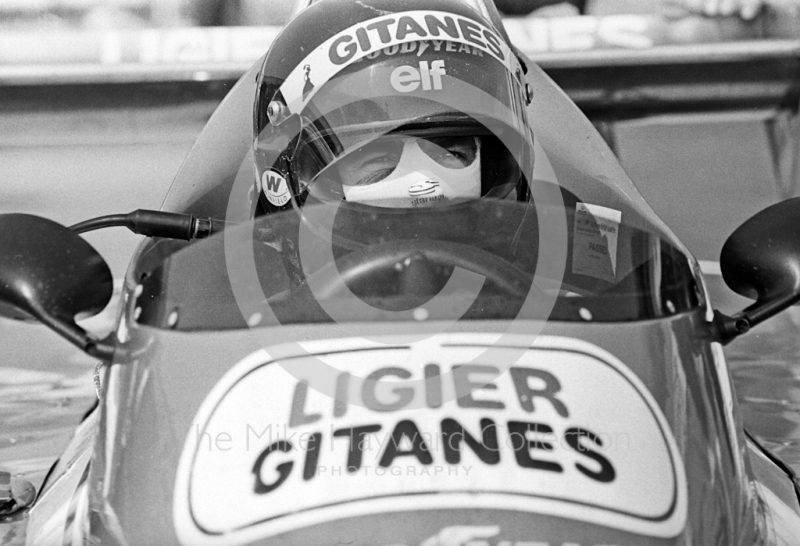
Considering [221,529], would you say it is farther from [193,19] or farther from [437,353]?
[193,19]

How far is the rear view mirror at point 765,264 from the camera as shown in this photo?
1.52m

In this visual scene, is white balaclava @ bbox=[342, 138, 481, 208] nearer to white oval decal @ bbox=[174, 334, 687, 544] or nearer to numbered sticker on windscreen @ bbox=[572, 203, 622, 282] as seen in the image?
numbered sticker on windscreen @ bbox=[572, 203, 622, 282]

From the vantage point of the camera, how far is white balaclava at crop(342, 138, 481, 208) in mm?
1781

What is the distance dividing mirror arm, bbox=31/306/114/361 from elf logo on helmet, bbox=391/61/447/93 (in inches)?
28.1

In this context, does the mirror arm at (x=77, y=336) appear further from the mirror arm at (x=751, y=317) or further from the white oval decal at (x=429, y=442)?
the mirror arm at (x=751, y=317)

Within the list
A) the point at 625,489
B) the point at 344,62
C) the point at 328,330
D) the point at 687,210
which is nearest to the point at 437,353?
the point at 328,330

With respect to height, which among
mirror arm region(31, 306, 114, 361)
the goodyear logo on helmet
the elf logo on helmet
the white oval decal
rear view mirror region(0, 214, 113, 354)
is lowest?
the white oval decal

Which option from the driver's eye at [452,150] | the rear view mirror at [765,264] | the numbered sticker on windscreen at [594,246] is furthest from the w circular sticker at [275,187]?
the rear view mirror at [765,264]

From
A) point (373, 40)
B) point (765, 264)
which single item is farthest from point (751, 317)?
point (373, 40)

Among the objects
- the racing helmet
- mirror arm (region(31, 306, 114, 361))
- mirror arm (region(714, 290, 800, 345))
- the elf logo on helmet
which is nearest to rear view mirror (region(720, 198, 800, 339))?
mirror arm (region(714, 290, 800, 345))

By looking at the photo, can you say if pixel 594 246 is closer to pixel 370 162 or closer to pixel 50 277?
pixel 370 162

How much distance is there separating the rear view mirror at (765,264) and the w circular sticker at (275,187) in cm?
84

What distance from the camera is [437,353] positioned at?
1274mm

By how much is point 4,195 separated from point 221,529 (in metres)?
3.13
